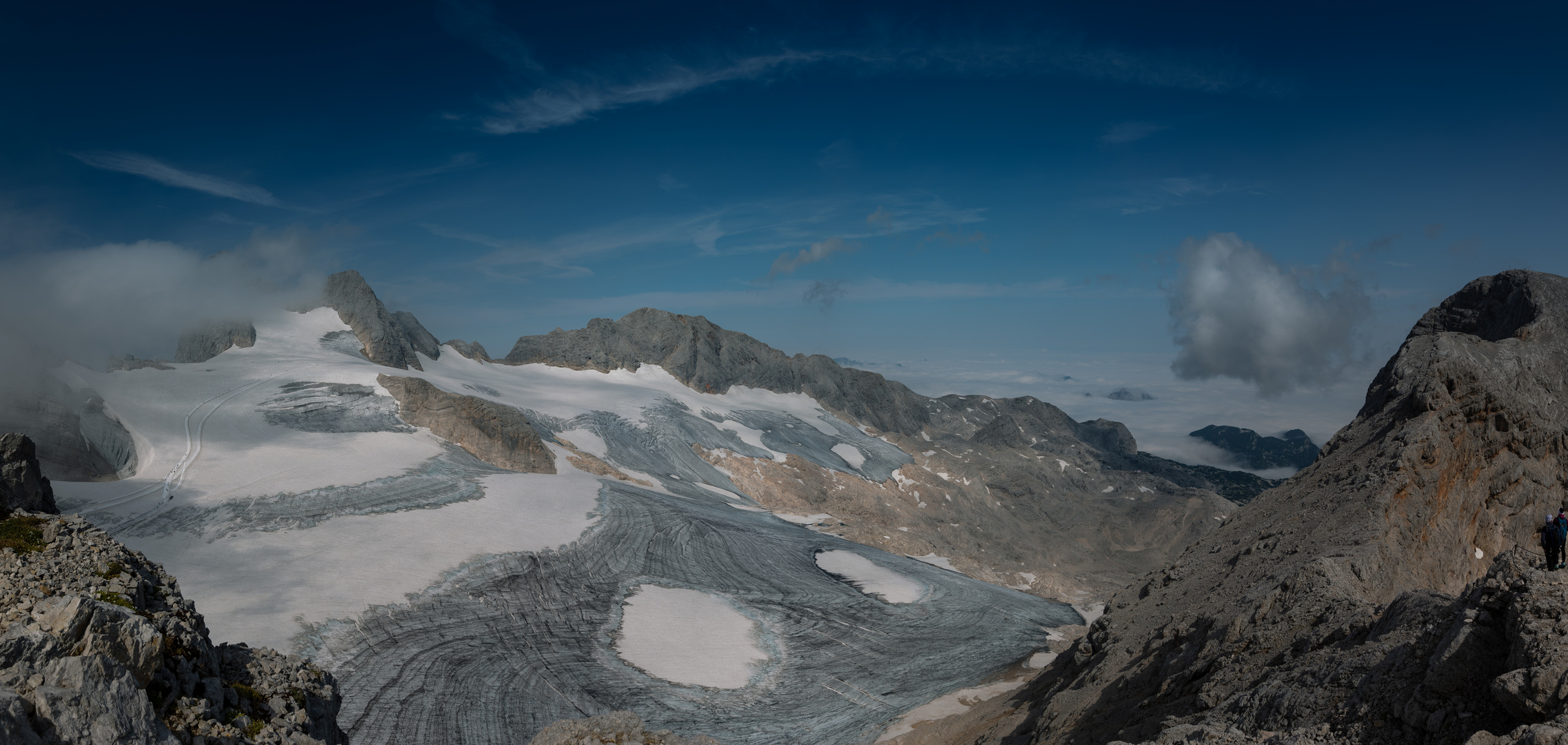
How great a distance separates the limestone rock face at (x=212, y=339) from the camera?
189ft

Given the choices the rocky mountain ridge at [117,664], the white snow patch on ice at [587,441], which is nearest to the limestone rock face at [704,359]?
the white snow patch on ice at [587,441]

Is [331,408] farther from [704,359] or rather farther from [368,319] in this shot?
[704,359]

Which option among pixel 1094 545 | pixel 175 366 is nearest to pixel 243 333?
pixel 175 366

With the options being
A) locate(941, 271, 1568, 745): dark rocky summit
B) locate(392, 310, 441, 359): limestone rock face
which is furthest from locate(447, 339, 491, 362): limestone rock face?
locate(941, 271, 1568, 745): dark rocky summit

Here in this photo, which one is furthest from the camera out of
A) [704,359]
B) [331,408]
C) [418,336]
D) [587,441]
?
[704,359]

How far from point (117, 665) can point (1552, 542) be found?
1630 cm

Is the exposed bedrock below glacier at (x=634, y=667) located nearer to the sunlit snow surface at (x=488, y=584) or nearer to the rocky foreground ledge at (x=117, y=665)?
the sunlit snow surface at (x=488, y=584)

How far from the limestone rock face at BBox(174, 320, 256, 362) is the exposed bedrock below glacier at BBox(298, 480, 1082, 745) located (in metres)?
42.5

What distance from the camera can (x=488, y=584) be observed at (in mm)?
24094

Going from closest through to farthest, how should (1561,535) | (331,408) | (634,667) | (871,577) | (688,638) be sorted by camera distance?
(1561,535), (634,667), (688,638), (871,577), (331,408)

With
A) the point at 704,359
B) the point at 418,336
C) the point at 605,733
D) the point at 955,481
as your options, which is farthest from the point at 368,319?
the point at 605,733

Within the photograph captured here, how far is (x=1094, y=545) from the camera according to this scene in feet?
A: 261

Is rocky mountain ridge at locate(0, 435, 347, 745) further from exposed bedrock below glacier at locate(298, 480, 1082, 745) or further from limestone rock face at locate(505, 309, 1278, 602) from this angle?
limestone rock face at locate(505, 309, 1278, 602)

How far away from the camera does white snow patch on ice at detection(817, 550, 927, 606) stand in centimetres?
3238
